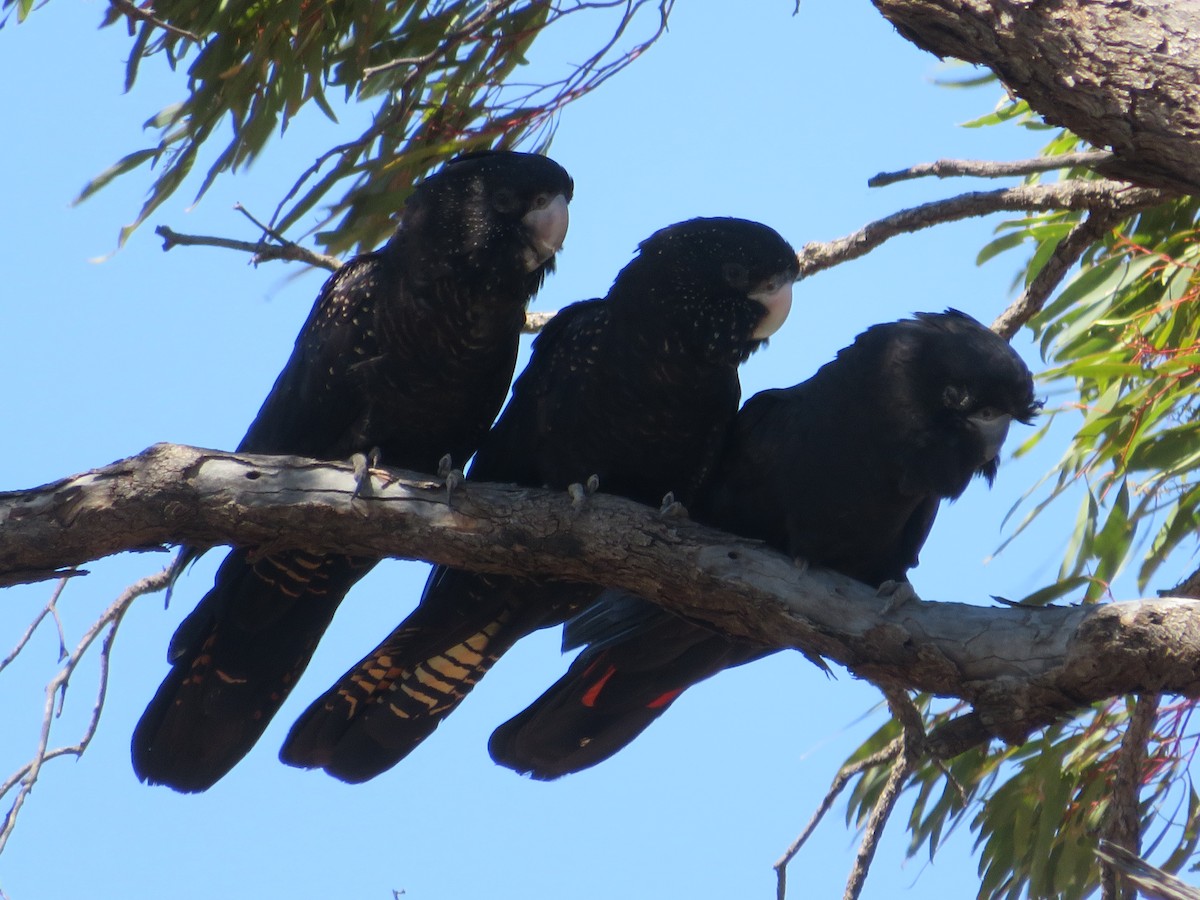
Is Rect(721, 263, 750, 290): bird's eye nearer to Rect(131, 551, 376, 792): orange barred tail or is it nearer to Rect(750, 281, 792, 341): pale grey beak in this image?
Rect(750, 281, 792, 341): pale grey beak

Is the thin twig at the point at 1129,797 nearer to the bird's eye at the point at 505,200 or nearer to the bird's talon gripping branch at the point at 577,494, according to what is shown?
the bird's talon gripping branch at the point at 577,494

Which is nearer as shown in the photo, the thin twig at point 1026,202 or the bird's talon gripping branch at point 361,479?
the bird's talon gripping branch at point 361,479

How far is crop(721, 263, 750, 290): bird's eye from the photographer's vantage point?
11.6 ft

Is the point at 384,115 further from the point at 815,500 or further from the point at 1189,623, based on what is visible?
the point at 1189,623

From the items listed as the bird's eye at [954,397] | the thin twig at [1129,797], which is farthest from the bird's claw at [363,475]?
the thin twig at [1129,797]

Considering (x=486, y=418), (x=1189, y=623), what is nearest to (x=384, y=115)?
(x=486, y=418)

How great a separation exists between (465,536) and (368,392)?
654mm

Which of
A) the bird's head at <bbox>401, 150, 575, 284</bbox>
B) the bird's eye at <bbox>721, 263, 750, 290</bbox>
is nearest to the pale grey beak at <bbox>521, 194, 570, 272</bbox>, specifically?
the bird's head at <bbox>401, 150, 575, 284</bbox>

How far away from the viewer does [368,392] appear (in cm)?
359

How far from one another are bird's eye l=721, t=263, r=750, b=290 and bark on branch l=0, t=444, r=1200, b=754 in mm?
739

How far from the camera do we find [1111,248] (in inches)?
168

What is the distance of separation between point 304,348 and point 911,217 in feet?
6.09

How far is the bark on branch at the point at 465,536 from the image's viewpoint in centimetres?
297

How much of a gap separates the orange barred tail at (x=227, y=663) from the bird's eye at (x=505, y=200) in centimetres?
112
